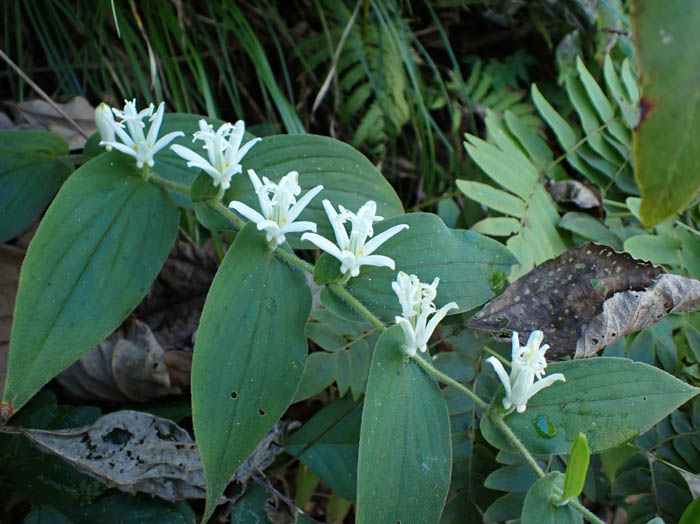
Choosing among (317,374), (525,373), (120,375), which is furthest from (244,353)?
(120,375)

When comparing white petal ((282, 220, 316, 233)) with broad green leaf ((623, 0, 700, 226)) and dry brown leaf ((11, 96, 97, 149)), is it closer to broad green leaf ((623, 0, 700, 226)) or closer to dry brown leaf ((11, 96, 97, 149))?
broad green leaf ((623, 0, 700, 226))

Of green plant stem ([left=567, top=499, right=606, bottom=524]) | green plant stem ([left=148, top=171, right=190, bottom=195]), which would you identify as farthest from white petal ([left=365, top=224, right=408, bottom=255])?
green plant stem ([left=567, top=499, right=606, bottom=524])

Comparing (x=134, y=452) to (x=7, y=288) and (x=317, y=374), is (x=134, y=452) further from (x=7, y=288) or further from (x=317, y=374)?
(x=7, y=288)

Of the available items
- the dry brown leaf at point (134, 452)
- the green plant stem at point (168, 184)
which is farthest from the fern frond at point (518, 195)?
the dry brown leaf at point (134, 452)

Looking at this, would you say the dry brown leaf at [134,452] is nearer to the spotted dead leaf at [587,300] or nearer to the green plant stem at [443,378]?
the green plant stem at [443,378]

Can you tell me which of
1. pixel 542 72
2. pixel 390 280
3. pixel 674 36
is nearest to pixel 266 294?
pixel 390 280
